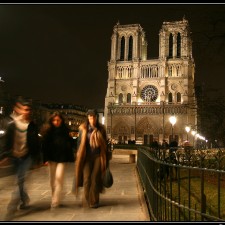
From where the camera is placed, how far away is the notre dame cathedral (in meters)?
61.1

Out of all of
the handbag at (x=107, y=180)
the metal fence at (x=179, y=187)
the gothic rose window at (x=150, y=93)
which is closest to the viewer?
the metal fence at (x=179, y=187)

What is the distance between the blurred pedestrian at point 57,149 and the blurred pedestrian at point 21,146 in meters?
0.22

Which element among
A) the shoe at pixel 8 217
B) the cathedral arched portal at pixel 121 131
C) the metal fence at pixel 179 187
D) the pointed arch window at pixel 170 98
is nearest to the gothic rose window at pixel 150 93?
the pointed arch window at pixel 170 98

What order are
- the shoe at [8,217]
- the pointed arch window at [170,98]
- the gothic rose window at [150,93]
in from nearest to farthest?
the shoe at [8,217] → the pointed arch window at [170,98] → the gothic rose window at [150,93]

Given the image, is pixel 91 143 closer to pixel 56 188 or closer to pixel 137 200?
pixel 56 188

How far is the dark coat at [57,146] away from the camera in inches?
221

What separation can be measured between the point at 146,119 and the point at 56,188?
5784cm

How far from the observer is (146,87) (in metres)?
64.1

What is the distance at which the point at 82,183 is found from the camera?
569 cm

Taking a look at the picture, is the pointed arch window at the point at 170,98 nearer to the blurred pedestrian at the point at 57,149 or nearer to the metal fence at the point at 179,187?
the metal fence at the point at 179,187

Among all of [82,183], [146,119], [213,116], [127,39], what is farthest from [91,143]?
[127,39]

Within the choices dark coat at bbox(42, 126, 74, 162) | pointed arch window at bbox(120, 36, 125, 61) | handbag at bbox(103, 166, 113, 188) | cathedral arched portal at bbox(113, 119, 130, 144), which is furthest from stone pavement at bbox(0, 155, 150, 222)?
pointed arch window at bbox(120, 36, 125, 61)

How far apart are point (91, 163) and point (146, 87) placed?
194 ft

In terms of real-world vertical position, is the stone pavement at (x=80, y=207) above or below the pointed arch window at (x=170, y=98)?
below
